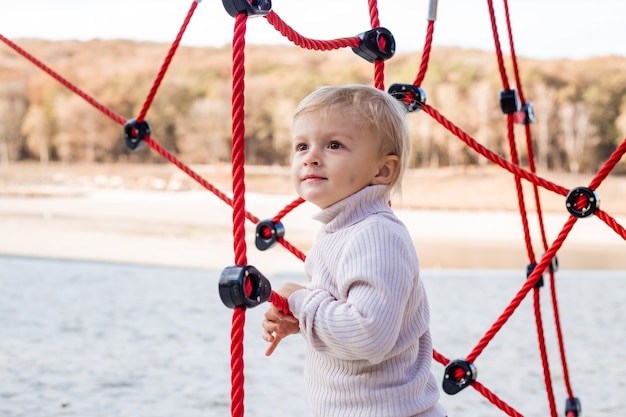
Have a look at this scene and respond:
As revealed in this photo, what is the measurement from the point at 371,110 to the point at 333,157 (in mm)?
43

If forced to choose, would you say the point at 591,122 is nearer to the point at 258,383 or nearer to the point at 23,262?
the point at 23,262

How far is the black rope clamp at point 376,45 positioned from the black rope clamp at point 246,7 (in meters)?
0.21

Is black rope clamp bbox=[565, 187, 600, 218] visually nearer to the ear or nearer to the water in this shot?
the ear

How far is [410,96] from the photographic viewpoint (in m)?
0.92

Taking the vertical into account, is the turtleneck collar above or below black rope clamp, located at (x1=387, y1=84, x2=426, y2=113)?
below

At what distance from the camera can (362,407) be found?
55 cm

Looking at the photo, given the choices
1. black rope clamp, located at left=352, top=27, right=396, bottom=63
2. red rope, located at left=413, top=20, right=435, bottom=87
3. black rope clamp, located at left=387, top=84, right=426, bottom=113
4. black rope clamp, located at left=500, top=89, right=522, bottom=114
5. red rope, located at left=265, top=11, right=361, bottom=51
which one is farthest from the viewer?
black rope clamp, located at left=500, top=89, right=522, bottom=114

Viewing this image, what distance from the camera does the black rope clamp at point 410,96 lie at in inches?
36.1

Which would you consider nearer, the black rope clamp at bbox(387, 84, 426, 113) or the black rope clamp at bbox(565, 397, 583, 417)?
the black rope clamp at bbox(387, 84, 426, 113)

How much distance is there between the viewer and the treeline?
31.9 feet

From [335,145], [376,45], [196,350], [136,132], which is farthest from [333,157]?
[196,350]

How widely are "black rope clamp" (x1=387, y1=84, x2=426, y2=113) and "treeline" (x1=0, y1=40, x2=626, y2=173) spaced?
28.8 feet

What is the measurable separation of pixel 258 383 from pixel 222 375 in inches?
4.7

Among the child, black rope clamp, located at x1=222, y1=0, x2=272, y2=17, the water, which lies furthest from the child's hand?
the water
